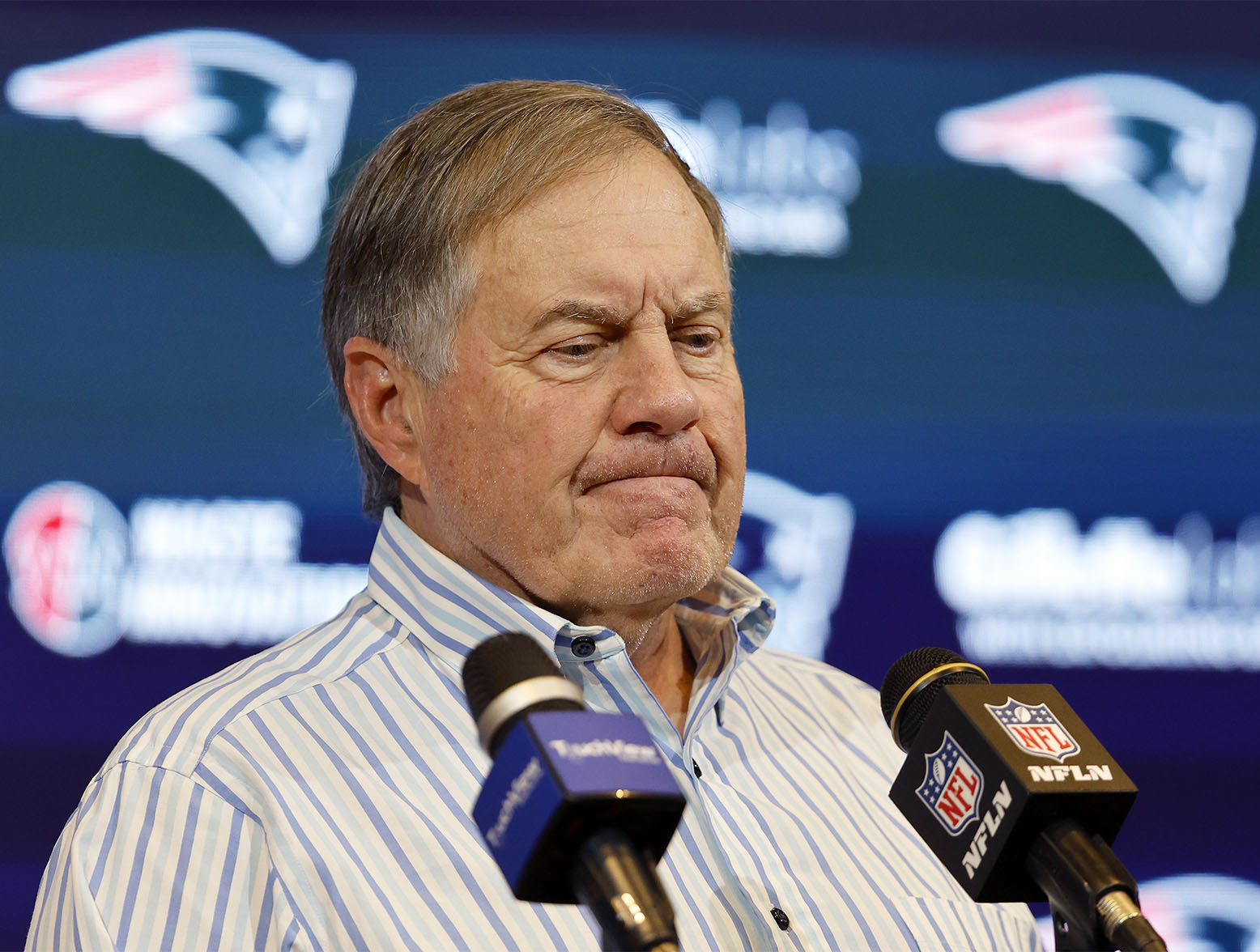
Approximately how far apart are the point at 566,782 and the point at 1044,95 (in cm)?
230

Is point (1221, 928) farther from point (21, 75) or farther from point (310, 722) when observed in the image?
point (21, 75)

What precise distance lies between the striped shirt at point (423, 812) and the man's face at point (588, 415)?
78 millimetres

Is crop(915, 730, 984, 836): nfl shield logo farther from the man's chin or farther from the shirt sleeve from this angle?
the shirt sleeve

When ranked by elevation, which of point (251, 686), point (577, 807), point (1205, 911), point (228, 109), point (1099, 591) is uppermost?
point (228, 109)

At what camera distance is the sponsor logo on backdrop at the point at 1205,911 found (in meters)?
2.57

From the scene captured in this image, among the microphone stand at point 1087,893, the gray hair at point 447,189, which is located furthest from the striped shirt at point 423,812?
the microphone stand at point 1087,893

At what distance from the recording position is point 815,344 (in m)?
2.57

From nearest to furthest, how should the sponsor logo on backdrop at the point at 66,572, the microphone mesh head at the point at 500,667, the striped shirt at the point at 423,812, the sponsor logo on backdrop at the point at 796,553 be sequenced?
the microphone mesh head at the point at 500,667 → the striped shirt at the point at 423,812 → the sponsor logo on backdrop at the point at 66,572 → the sponsor logo on backdrop at the point at 796,553

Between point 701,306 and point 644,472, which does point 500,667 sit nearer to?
point 644,472

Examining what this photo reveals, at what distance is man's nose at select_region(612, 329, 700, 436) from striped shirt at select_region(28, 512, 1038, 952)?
0.25 m

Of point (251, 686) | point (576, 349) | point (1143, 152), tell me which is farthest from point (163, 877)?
point (1143, 152)

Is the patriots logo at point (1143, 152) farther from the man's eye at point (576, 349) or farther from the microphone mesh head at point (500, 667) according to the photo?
the microphone mesh head at point (500, 667)

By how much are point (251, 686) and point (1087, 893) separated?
97 centimetres

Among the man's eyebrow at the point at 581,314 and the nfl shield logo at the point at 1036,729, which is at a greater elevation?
the man's eyebrow at the point at 581,314
